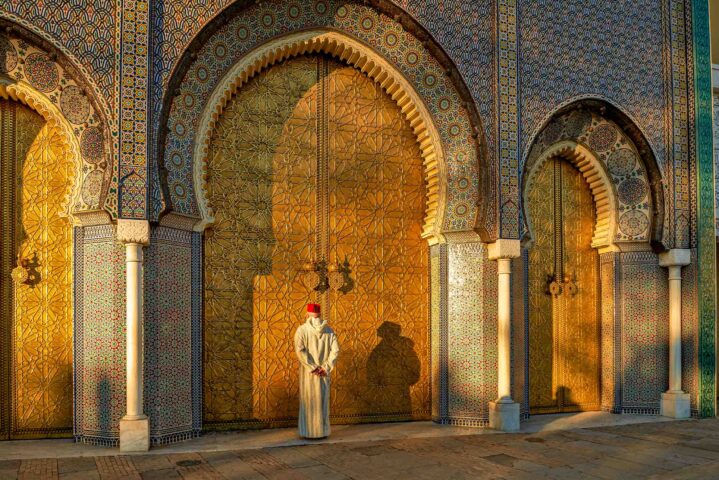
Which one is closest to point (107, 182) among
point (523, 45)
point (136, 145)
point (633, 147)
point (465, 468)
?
point (136, 145)

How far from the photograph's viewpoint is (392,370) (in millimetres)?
7598

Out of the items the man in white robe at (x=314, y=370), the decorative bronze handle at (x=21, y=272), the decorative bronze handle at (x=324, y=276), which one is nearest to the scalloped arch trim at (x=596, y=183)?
the decorative bronze handle at (x=324, y=276)

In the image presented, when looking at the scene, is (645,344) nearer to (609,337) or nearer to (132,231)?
(609,337)

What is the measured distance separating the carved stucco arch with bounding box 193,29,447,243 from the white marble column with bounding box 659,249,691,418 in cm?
301

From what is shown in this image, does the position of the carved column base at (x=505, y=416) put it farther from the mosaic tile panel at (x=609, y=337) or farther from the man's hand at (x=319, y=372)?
the man's hand at (x=319, y=372)

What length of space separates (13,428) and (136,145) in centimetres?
287

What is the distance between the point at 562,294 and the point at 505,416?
77.4 inches

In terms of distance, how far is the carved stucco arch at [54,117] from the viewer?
6207mm

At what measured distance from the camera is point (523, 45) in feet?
25.3

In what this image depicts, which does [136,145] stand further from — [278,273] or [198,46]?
[278,273]

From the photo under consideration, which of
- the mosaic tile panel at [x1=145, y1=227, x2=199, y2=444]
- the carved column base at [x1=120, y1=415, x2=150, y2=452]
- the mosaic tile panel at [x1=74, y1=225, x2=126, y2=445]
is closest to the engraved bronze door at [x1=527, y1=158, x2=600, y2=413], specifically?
the mosaic tile panel at [x1=145, y1=227, x2=199, y2=444]

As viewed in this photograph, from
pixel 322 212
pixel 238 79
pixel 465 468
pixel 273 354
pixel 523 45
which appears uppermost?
pixel 523 45

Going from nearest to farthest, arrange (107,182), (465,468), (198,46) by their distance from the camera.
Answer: (465,468) → (107,182) → (198,46)

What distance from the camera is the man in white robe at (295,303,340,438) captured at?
6562 millimetres
